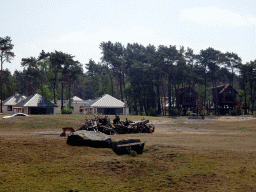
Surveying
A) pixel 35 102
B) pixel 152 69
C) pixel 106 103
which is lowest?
pixel 106 103

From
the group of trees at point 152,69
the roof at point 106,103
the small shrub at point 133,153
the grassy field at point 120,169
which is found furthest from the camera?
the group of trees at point 152,69

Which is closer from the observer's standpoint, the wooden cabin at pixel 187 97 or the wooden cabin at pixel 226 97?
the wooden cabin at pixel 187 97

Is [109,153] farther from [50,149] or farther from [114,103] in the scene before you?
[114,103]

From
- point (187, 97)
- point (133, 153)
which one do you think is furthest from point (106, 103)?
point (133, 153)

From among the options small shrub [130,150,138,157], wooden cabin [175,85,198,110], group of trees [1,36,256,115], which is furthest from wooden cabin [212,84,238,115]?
small shrub [130,150,138,157]

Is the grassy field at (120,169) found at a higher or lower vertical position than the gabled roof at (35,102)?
lower

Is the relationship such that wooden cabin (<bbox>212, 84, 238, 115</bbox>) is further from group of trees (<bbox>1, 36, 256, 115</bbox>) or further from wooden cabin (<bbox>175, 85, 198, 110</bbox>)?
wooden cabin (<bbox>175, 85, 198, 110</bbox>)

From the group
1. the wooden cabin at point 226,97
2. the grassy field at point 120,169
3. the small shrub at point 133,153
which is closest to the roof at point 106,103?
the wooden cabin at point 226,97

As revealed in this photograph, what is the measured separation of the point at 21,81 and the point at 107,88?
46118 mm

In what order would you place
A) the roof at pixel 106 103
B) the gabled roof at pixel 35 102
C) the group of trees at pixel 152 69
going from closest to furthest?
the gabled roof at pixel 35 102 → the roof at pixel 106 103 → the group of trees at pixel 152 69

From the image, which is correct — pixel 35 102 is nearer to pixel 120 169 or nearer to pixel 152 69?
pixel 152 69

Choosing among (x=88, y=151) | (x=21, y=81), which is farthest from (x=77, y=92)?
(x=88, y=151)

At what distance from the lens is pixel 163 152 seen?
38.5ft

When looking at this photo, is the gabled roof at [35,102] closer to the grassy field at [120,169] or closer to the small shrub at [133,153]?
the grassy field at [120,169]
